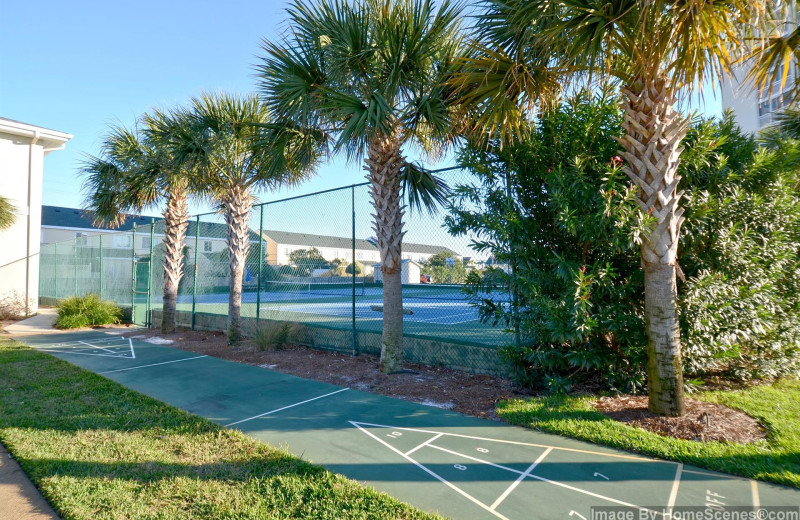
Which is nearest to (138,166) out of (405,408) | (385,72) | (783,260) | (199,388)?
(199,388)

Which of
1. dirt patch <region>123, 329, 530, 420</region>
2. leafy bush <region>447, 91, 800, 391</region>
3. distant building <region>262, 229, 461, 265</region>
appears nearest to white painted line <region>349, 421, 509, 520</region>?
dirt patch <region>123, 329, 530, 420</region>

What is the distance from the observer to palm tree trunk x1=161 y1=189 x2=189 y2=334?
1262cm

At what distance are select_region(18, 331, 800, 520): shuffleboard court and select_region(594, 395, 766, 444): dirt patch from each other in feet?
2.19

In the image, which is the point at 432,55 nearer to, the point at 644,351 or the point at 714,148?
the point at 714,148

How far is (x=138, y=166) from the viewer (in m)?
11.7

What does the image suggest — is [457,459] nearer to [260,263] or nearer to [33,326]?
[260,263]

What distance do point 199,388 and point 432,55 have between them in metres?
6.04

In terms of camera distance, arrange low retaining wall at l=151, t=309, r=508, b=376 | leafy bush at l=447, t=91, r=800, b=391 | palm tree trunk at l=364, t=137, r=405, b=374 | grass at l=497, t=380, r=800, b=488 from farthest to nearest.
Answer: palm tree trunk at l=364, t=137, r=405, b=374 < low retaining wall at l=151, t=309, r=508, b=376 < leafy bush at l=447, t=91, r=800, b=391 < grass at l=497, t=380, r=800, b=488

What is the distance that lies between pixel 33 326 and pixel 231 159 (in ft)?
35.6

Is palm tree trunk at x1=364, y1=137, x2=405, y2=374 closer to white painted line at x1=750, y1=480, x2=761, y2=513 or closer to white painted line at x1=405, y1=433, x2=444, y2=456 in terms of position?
white painted line at x1=405, y1=433, x2=444, y2=456

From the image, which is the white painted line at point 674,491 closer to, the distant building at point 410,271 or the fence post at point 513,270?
the fence post at point 513,270

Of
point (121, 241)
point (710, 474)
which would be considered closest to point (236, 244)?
point (710, 474)

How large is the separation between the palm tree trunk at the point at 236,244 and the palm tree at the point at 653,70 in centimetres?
724

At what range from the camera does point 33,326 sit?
1484 cm
